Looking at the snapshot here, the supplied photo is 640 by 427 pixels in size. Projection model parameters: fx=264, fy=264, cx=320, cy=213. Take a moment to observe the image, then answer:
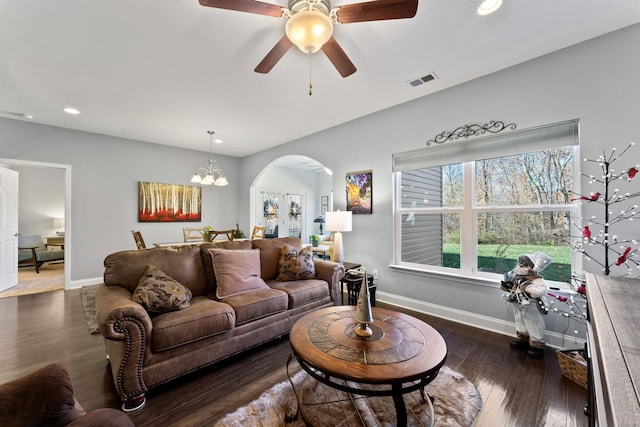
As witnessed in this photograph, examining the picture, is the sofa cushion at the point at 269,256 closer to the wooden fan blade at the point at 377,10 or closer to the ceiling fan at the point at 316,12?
the ceiling fan at the point at 316,12

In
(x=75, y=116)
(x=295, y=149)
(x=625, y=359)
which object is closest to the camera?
(x=625, y=359)

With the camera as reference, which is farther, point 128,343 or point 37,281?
point 37,281

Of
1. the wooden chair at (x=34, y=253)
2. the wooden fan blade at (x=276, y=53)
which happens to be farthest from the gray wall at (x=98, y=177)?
the wooden fan blade at (x=276, y=53)

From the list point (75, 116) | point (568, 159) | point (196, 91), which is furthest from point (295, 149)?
point (568, 159)

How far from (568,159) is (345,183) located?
2617mm

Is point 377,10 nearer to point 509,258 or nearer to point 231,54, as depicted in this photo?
point 231,54

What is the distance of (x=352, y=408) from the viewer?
1691mm

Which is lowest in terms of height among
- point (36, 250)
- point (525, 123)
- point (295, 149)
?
point (36, 250)

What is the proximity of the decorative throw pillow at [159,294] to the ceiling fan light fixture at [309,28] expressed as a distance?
6.82ft

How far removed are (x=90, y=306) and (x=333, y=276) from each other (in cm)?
Answer: 340

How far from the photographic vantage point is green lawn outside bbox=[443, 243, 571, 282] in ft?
8.29

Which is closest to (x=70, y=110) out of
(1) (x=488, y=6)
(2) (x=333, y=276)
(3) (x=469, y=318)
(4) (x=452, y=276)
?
(2) (x=333, y=276)

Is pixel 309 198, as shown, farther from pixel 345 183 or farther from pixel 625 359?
pixel 625 359

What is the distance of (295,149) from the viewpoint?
5230 millimetres
